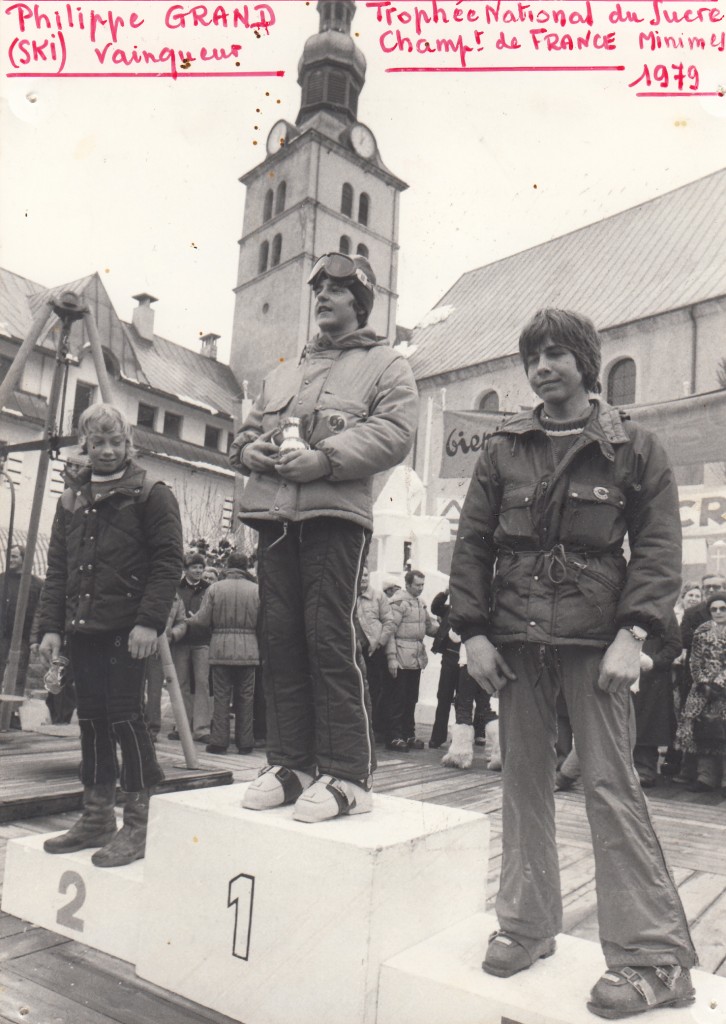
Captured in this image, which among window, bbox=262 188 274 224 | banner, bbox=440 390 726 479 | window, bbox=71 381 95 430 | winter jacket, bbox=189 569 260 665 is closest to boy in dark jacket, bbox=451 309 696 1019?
banner, bbox=440 390 726 479

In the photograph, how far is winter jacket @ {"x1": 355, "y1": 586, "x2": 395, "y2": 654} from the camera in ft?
28.5

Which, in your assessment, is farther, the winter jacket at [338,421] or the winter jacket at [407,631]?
the winter jacket at [407,631]

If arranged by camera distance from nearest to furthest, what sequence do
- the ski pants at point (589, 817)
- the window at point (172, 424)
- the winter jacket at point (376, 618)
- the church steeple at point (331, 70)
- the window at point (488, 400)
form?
the ski pants at point (589, 817) < the winter jacket at point (376, 618) < the window at point (488, 400) < the window at point (172, 424) < the church steeple at point (331, 70)

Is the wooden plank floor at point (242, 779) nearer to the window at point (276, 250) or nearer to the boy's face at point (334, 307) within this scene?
the boy's face at point (334, 307)

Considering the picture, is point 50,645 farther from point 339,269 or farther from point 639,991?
point 639,991

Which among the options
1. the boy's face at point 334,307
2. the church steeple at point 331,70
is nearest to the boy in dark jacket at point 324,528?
A: the boy's face at point 334,307

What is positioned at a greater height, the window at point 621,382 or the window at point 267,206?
the window at point 267,206

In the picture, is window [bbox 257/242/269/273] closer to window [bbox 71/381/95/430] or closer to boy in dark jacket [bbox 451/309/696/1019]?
window [bbox 71/381/95/430]

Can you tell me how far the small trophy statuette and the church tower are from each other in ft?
110

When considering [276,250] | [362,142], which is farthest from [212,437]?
[362,142]

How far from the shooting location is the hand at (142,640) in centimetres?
320

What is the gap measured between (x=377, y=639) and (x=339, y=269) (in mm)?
6213

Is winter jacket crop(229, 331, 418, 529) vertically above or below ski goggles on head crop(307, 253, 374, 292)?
below

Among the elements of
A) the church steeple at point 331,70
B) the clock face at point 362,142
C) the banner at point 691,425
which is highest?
the church steeple at point 331,70
